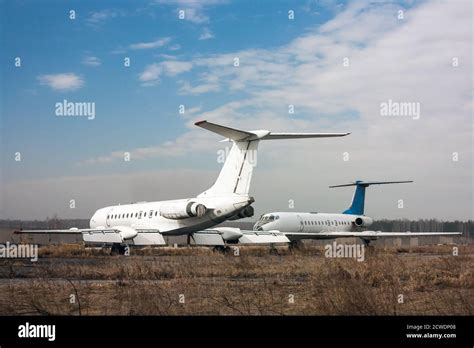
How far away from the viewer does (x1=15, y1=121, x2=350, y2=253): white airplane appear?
Answer: 24.1 meters

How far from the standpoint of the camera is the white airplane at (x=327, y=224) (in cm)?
3678

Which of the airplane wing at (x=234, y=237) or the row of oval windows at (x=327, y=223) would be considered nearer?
the airplane wing at (x=234, y=237)

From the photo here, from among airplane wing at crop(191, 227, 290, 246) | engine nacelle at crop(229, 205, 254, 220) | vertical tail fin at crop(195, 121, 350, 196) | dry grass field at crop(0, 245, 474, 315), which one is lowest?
dry grass field at crop(0, 245, 474, 315)

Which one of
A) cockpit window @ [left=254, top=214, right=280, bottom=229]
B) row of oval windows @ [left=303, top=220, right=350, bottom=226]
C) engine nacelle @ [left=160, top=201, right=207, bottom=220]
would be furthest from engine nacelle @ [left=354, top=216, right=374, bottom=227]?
engine nacelle @ [left=160, top=201, right=207, bottom=220]

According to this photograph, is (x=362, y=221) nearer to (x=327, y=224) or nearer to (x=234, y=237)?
(x=327, y=224)

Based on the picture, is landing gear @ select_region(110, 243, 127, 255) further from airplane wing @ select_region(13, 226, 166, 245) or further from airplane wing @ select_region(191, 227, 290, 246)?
airplane wing @ select_region(191, 227, 290, 246)

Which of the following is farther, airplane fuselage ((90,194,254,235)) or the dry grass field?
airplane fuselage ((90,194,254,235))

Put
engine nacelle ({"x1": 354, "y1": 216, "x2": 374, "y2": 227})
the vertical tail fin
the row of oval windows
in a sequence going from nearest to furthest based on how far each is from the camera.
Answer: the vertical tail fin < the row of oval windows < engine nacelle ({"x1": 354, "y1": 216, "x2": 374, "y2": 227})

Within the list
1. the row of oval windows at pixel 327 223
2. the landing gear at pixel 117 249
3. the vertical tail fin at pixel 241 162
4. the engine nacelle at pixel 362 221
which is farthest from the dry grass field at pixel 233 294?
the engine nacelle at pixel 362 221

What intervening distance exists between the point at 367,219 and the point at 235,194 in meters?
23.0

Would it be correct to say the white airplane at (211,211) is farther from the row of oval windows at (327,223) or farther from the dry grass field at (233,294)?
the row of oval windows at (327,223)

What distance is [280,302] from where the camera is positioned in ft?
35.2

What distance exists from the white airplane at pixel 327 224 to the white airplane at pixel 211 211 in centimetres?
775
